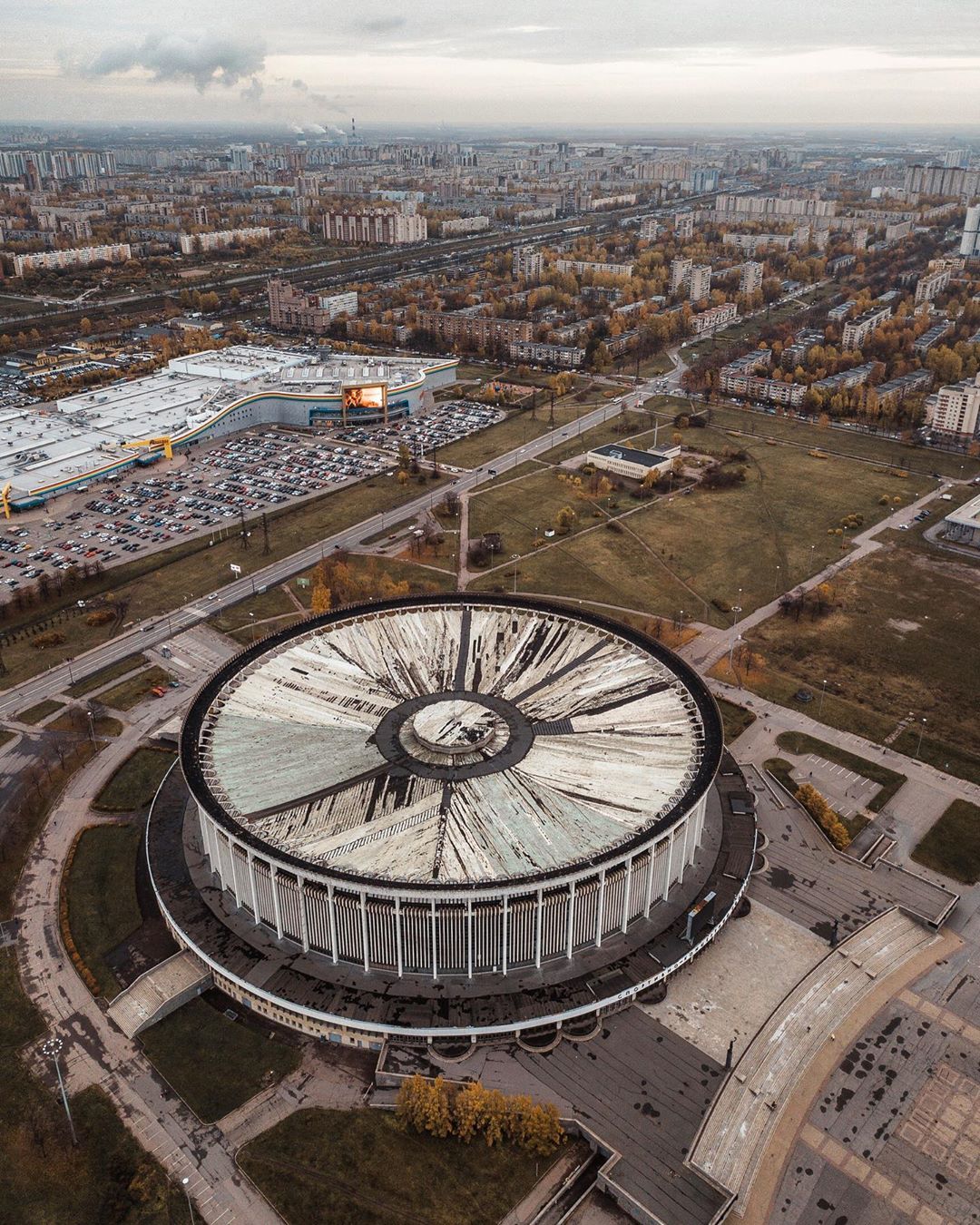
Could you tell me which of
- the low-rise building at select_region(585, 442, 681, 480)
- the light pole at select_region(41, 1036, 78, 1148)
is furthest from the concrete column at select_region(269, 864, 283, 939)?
the low-rise building at select_region(585, 442, 681, 480)

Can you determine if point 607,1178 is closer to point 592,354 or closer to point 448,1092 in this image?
point 448,1092

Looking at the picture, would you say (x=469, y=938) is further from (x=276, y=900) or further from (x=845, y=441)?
(x=845, y=441)

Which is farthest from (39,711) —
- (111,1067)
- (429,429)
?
(429,429)

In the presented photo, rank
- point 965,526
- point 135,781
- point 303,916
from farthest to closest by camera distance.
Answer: point 965,526 → point 135,781 → point 303,916

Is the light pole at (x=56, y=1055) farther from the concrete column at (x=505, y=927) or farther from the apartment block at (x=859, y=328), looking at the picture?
the apartment block at (x=859, y=328)

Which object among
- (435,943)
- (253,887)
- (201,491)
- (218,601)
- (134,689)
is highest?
(253,887)

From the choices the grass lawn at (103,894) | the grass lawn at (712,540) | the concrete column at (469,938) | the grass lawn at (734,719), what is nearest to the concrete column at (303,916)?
the concrete column at (469,938)

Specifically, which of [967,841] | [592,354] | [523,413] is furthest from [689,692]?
[592,354]
